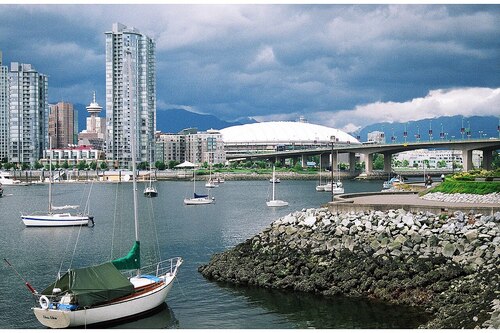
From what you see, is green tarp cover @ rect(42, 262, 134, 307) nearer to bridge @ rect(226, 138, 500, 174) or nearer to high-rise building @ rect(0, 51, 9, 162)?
bridge @ rect(226, 138, 500, 174)

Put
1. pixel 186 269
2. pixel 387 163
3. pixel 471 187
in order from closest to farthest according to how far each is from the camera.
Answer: pixel 186 269 < pixel 471 187 < pixel 387 163

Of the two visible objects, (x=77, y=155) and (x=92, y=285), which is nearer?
(x=92, y=285)

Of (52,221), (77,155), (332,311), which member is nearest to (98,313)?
(332,311)

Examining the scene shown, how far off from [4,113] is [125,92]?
35173mm

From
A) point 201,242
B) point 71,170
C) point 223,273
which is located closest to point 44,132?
point 71,170

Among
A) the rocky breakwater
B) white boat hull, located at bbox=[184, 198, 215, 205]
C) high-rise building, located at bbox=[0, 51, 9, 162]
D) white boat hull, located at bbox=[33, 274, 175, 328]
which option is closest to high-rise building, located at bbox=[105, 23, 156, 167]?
high-rise building, located at bbox=[0, 51, 9, 162]

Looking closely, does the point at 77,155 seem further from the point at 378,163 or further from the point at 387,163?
the point at 387,163

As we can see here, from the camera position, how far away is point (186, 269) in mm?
24656

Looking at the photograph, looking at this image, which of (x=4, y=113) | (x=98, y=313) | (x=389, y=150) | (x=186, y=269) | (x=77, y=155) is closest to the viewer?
(x=98, y=313)

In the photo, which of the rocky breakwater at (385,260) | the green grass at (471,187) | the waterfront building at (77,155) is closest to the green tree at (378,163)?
the waterfront building at (77,155)

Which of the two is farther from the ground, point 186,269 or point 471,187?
point 471,187

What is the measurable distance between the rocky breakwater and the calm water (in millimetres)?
654

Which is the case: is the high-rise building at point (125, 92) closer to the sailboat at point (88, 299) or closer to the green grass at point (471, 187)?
the green grass at point (471, 187)

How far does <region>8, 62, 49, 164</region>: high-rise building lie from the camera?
155 meters
